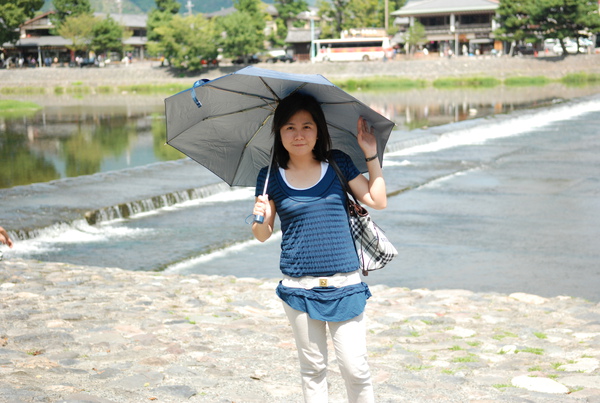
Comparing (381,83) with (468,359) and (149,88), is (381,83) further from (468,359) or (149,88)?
(468,359)

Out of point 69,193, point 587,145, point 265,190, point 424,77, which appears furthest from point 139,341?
point 424,77

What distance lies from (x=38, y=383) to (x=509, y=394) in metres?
2.86

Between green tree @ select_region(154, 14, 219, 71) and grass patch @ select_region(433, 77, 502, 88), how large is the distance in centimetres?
2027

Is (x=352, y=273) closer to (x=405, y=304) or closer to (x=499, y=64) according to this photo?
(x=405, y=304)

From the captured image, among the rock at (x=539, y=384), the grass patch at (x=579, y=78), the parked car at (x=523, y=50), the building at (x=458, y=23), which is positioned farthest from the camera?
the building at (x=458, y=23)

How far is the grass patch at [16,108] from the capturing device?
150ft

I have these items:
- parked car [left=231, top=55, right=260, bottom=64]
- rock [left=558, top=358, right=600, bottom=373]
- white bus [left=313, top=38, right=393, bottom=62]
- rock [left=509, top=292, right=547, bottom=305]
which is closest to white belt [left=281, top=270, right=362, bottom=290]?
rock [left=558, top=358, right=600, bottom=373]

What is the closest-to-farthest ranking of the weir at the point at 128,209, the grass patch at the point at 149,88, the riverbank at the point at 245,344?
the riverbank at the point at 245,344, the weir at the point at 128,209, the grass patch at the point at 149,88

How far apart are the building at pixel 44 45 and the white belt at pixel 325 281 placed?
90.4 meters

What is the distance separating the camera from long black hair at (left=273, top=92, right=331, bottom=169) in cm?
376

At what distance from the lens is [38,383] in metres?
4.79

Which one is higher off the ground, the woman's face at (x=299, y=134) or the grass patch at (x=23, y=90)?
the woman's face at (x=299, y=134)

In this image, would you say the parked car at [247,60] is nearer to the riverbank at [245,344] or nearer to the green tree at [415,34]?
the green tree at [415,34]

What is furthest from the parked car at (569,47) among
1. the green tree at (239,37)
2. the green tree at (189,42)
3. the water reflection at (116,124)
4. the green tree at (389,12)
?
the green tree at (189,42)
